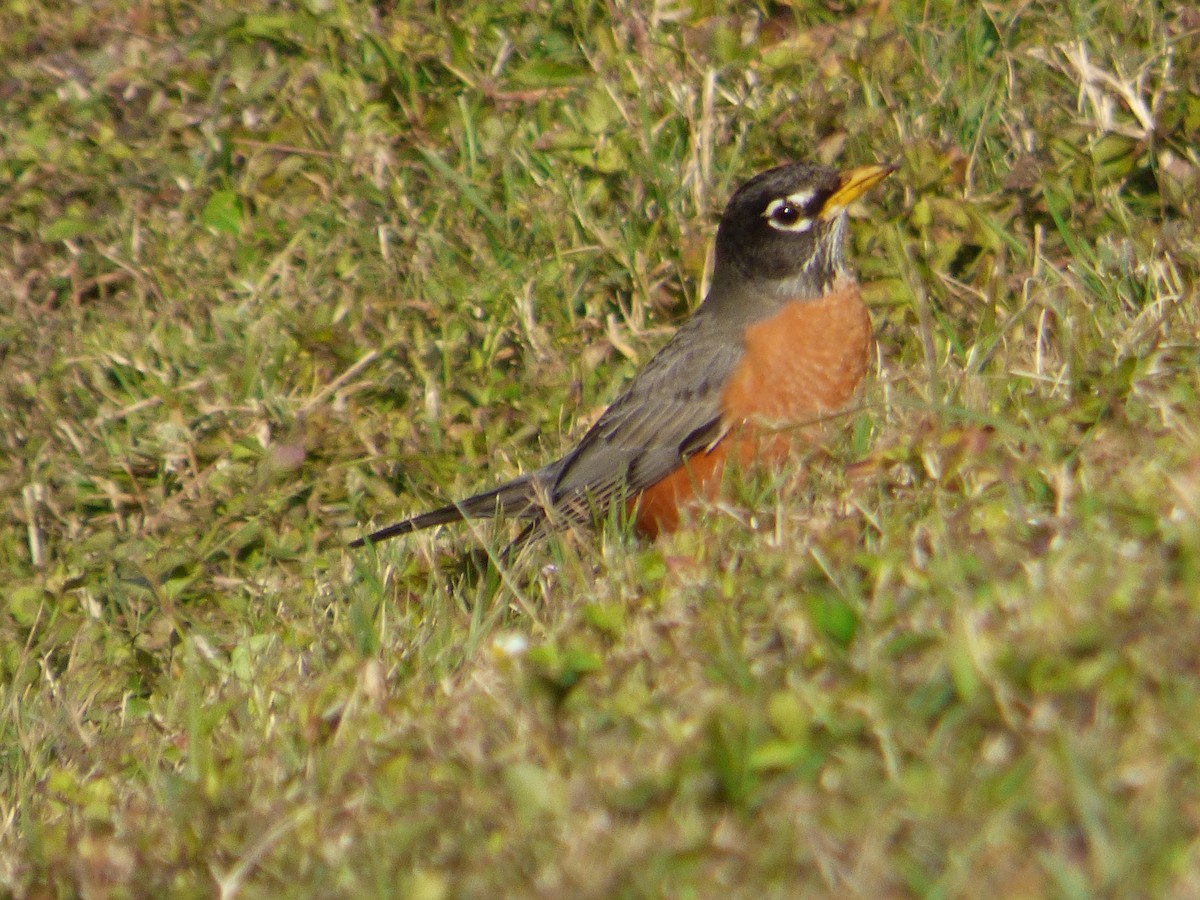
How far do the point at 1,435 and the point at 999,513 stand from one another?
469 cm

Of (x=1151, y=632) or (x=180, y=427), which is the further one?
(x=180, y=427)

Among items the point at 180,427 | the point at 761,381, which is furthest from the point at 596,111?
the point at 180,427

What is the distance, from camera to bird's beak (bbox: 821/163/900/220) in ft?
18.2

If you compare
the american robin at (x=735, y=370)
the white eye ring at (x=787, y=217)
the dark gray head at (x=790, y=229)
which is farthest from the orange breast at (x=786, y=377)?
the white eye ring at (x=787, y=217)

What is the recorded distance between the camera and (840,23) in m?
6.54

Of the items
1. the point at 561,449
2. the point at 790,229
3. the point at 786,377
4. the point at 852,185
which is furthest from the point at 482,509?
the point at 852,185

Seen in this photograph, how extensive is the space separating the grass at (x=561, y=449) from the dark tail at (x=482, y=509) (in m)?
0.18

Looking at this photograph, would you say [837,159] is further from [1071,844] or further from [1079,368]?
[1071,844]

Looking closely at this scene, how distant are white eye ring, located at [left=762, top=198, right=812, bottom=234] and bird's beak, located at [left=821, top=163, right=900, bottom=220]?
0.08 meters

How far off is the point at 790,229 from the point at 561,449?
3.75 ft

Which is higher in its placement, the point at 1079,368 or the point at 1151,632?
the point at 1151,632

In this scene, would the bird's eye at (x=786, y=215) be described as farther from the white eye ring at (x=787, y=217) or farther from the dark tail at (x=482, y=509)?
the dark tail at (x=482, y=509)

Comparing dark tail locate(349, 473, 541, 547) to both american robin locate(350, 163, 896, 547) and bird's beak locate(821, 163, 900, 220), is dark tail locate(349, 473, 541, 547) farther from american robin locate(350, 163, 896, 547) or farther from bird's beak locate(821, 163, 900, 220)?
bird's beak locate(821, 163, 900, 220)

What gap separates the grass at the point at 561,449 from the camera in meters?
2.49
